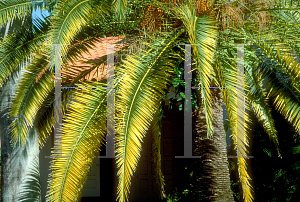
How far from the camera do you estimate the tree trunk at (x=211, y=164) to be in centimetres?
507

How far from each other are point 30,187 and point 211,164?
3095mm

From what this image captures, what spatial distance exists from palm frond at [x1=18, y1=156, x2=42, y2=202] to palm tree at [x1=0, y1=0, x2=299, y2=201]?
1.27 m

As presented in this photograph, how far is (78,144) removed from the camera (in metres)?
3.85

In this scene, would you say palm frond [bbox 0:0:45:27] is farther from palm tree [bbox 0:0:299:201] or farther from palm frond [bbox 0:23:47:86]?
palm frond [bbox 0:23:47:86]

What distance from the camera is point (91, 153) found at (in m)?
3.99

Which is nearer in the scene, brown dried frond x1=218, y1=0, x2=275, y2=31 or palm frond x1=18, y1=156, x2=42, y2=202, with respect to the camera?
brown dried frond x1=218, y1=0, x2=275, y2=31

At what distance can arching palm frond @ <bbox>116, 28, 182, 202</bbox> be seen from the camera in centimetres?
346

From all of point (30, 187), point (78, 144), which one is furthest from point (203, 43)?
point (30, 187)

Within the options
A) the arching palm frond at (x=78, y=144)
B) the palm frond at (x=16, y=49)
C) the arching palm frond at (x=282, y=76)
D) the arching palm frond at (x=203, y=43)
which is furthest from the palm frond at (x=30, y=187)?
the arching palm frond at (x=282, y=76)

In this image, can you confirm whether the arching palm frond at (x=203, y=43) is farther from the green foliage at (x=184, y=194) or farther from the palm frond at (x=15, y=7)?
the green foliage at (x=184, y=194)

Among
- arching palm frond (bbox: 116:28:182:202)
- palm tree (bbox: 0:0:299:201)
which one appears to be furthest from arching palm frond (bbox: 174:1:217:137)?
arching palm frond (bbox: 116:28:182:202)

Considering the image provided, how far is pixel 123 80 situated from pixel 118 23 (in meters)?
1.41

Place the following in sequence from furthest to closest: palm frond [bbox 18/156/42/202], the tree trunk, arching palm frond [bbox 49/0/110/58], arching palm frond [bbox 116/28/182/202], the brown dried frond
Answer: palm frond [bbox 18/156/42/202] < the tree trunk < the brown dried frond < arching palm frond [bbox 49/0/110/58] < arching palm frond [bbox 116/28/182/202]

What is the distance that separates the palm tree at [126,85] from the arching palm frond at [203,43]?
0.04 feet
